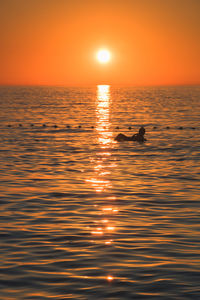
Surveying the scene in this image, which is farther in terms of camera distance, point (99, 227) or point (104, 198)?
point (104, 198)

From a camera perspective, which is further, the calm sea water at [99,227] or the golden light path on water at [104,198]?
the golden light path on water at [104,198]

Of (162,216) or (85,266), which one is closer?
(85,266)

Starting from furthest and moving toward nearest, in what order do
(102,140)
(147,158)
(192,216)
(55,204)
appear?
1. (102,140)
2. (147,158)
3. (55,204)
4. (192,216)

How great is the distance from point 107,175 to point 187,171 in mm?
4039

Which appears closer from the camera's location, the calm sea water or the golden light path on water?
the calm sea water

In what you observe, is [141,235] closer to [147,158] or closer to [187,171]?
[187,171]

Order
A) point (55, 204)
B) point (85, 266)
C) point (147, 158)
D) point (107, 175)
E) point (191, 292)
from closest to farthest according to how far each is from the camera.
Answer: point (191, 292), point (85, 266), point (55, 204), point (107, 175), point (147, 158)

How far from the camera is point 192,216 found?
15.3 metres

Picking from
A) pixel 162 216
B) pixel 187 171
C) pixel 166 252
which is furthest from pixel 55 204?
pixel 187 171

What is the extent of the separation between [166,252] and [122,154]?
19.6m

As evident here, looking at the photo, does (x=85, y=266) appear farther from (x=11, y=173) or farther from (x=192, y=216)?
(x=11, y=173)

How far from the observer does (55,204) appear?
1697 centimetres

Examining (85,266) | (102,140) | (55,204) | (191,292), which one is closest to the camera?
(191,292)

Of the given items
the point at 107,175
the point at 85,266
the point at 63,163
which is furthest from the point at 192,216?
the point at 63,163
